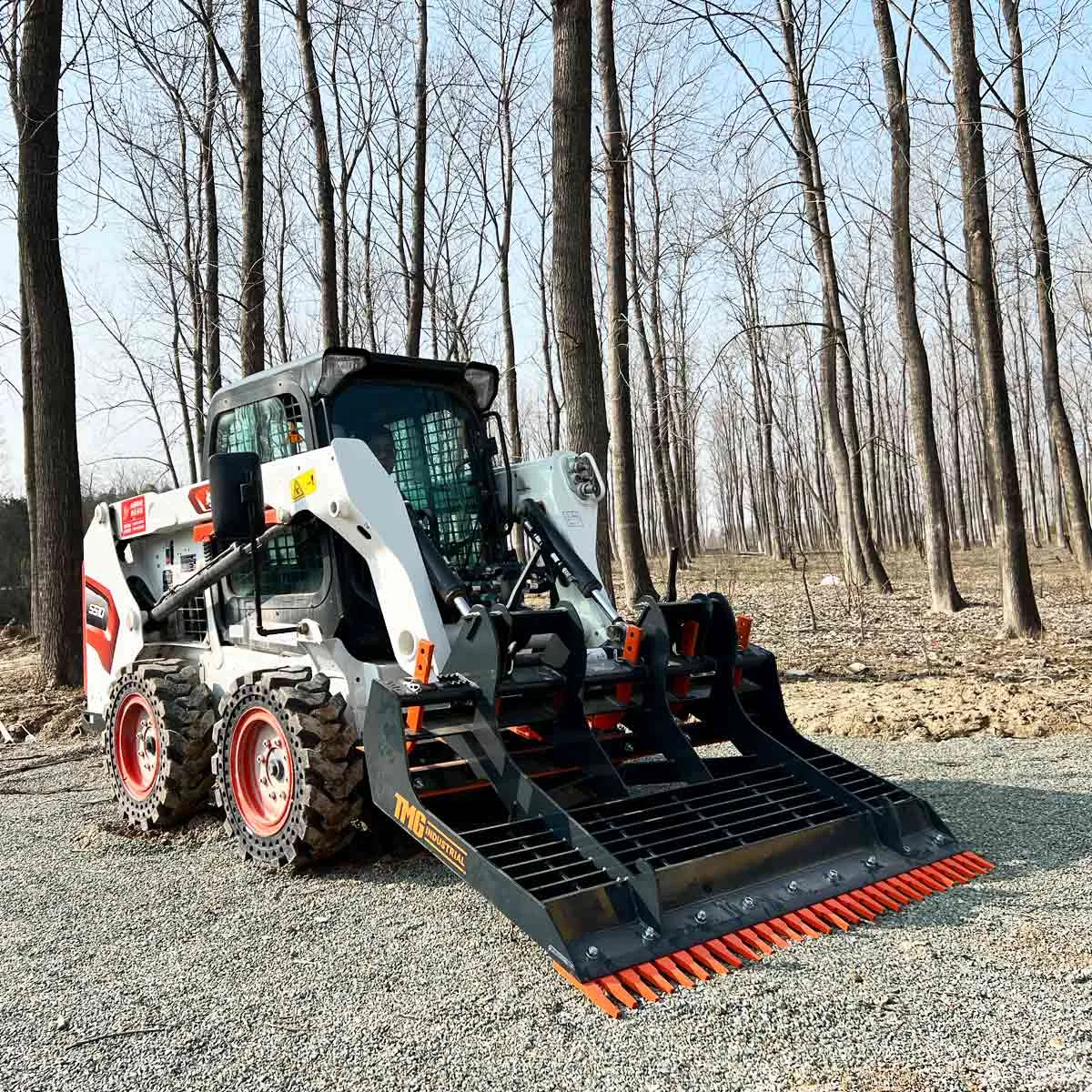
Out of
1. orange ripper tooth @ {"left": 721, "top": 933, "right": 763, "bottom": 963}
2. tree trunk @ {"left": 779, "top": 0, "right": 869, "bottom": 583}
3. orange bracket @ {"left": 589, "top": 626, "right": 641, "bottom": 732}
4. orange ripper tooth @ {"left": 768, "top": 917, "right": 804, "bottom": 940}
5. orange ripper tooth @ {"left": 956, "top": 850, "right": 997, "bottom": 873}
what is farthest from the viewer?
tree trunk @ {"left": 779, "top": 0, "right": 869, "bottom": 583}

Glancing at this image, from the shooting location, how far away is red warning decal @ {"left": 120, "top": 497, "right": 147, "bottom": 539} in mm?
6625

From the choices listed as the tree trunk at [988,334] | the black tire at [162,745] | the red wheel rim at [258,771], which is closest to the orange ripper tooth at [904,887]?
the red wheel rim at [258,771]

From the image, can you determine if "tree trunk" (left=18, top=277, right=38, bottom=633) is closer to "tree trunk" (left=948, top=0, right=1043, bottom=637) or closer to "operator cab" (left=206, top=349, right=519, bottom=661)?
"operator cab" (left=206, top=349, right=519, bottom=661)

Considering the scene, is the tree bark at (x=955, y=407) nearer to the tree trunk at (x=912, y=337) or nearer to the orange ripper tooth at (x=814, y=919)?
the tree trunk at (x=912, y=337)

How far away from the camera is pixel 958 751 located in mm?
6887

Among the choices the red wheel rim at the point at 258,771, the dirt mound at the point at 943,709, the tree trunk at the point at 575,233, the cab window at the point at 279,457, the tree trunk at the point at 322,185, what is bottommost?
the dirt mound at the point at 943,709

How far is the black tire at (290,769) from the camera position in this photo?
15.2 ft

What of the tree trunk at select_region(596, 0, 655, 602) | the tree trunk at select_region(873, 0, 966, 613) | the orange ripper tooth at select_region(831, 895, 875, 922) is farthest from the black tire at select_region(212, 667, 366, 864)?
the tree trunk at select_region(873, 0, 966, 613)

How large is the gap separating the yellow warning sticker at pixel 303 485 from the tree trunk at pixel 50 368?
668cm

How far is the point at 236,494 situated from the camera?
466 cm

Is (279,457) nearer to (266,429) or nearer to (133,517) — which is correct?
(266,429)

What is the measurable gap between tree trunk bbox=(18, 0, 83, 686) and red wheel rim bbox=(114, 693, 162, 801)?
4746 mm

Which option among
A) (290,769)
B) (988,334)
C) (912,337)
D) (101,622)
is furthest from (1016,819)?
(912,337)

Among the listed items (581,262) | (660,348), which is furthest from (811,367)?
A: (581,262)
